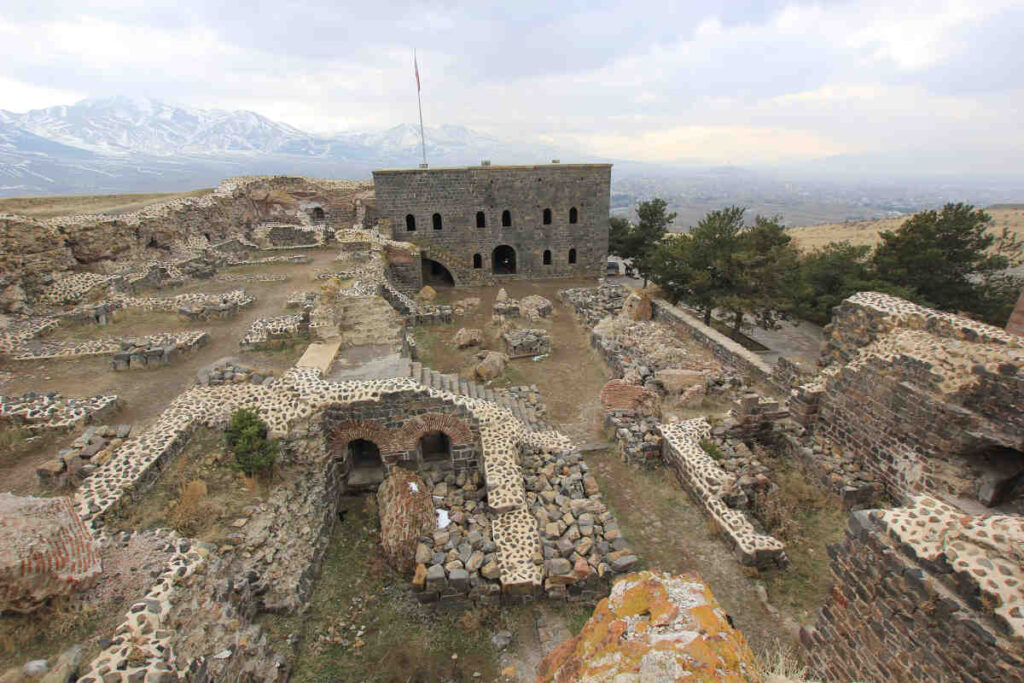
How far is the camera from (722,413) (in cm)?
1159

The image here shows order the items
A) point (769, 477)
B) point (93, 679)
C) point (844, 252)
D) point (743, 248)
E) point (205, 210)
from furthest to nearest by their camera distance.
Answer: point (205, 210) < point (844, 252) < point (743, 248) < point (769, 477) < point (93, 679)

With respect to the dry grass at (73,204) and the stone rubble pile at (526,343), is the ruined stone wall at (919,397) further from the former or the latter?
the dry grass at (73,204)

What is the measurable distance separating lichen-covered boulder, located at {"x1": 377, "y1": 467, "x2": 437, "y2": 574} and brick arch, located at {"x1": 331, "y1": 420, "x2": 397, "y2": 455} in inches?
26.4

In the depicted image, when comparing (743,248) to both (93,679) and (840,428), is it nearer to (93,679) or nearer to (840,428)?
(840,428)

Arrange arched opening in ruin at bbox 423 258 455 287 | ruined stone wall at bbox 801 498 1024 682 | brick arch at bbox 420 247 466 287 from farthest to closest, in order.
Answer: arched opening in ruin at bbox 423 258 455 287 → brick arch at bbox 420 247 466 287 → ruined stone wall at bbox 801 498 1024 682

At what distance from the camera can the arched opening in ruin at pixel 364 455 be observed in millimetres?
10062

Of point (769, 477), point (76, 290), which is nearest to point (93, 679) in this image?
point (769, 477)

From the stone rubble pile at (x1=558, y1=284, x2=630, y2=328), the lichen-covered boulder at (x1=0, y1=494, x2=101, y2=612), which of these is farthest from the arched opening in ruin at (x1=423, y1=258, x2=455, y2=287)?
the lichen-covered boulder at (x1=0, y1=494, x2=101, y2=612)

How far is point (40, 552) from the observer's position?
494 cm

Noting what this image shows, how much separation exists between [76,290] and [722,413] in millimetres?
18763

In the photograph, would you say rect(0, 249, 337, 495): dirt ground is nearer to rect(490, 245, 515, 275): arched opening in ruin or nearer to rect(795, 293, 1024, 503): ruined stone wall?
rect(795, 293, 1024, 503): ruined stone wall

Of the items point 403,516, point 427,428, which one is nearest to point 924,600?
point 403,516

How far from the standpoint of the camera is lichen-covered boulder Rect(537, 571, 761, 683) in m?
3.03

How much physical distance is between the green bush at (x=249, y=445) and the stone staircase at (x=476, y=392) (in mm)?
3033
